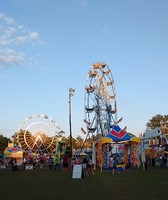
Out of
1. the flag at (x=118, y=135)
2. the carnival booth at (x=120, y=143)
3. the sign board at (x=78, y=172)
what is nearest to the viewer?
the sign board at (x=78, y=172)

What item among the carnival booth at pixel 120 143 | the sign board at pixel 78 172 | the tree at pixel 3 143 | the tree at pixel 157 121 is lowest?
the sign board at pixel 78 172

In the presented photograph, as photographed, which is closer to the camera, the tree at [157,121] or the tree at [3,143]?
the tree at [157,121]

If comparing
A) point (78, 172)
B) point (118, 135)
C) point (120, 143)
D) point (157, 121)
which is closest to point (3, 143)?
point (157, 121)

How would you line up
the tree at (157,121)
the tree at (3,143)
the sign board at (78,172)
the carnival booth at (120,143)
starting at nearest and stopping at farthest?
the sign board at (78,172), the carnival booth at (120,143), the tree at (157,121), the tree at (3,143)

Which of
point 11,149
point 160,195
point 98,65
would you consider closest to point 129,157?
point 98,65

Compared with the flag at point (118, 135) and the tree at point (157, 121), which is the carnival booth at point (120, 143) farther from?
the tree at point (157, 121)

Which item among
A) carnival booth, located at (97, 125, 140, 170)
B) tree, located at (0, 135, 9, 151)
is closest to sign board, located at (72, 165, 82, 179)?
carnival booth, located at (97, 125, 140, 170)

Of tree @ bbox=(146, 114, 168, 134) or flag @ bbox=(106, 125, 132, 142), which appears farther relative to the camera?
tree @ bbox=(146, 114, 168, 134)

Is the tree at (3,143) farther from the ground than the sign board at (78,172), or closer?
farther from the ground

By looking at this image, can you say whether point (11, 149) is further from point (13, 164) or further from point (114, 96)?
point (13, 164)

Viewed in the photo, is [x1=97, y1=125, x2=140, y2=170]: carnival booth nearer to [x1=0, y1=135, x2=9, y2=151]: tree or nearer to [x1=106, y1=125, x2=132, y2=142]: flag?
[x1=106, y1=125, x2=132, y2=142]: flag

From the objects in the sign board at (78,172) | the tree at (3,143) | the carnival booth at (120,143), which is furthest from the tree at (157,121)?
the sign board at (78,172)

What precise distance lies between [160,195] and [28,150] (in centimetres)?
5284

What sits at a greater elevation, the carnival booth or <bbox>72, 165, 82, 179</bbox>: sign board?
the carnival booth
